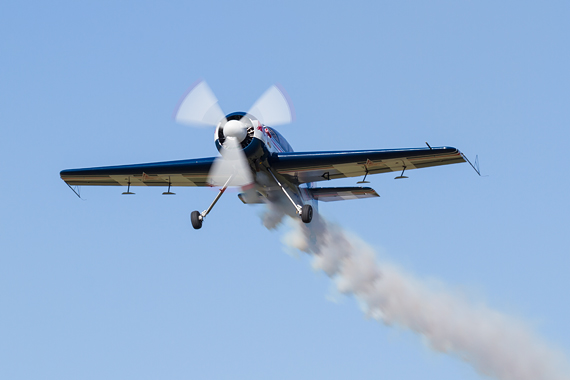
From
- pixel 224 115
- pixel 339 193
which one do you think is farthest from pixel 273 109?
pixel 339 193

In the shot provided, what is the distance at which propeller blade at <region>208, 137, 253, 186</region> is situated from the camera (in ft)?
86.6

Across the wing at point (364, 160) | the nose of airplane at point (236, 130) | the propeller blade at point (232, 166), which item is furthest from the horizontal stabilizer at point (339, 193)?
the nose of airplane at point (236, 130)

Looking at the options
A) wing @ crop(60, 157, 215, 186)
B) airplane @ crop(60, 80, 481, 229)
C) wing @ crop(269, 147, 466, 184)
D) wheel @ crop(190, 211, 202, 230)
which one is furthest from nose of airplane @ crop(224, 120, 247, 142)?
wheel @ crop(190, 211, 202, 230)

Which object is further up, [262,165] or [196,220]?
[262,165]

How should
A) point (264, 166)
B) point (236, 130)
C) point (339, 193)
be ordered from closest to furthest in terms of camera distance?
point (236, 130)
point (264, 166)
point (339, 193)

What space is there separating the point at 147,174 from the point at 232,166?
4238mm

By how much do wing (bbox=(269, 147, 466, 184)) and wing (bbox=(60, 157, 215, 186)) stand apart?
8.14 ft

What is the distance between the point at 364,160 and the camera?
1110 inches

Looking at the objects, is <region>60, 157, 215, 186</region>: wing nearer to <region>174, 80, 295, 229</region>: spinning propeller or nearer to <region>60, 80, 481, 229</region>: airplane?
<region>60, 80, 481, 229</region>: airplane

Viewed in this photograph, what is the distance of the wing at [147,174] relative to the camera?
2912cm

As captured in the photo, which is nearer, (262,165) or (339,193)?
(262,165)

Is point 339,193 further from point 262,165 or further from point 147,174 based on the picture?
point 147,174

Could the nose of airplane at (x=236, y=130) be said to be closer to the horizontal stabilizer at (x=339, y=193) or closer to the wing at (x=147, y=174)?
the wing at (x=147, y=174)

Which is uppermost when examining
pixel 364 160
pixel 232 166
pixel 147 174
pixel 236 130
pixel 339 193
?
pixel 339 193
